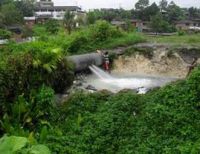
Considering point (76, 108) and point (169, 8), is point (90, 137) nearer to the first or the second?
point (76, 108)

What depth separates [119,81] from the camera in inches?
818

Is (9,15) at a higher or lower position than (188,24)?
higher

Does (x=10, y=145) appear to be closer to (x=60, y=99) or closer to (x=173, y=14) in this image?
(x=60, y=99)

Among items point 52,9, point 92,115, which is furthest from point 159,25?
point 92,115

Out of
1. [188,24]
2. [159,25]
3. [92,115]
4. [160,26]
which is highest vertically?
[159,25]

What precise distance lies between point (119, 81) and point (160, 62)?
413 cm

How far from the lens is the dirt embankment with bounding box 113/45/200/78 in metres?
23.6

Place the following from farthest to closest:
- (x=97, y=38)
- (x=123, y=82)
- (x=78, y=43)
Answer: (x=97, y=38) < (x=78, y=43) < (x=123, y=82)

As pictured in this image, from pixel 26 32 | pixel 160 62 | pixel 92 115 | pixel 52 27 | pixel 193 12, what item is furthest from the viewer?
pixel 193 12

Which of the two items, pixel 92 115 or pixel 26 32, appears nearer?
pixel 92 115

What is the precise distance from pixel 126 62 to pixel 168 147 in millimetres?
14612

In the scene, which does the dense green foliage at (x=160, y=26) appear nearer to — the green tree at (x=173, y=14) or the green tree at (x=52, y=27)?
the green tree at (x=173, y=14)

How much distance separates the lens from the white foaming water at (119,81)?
1959cm

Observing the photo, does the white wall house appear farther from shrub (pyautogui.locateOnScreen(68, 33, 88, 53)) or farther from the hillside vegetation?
the hillside vegetation
